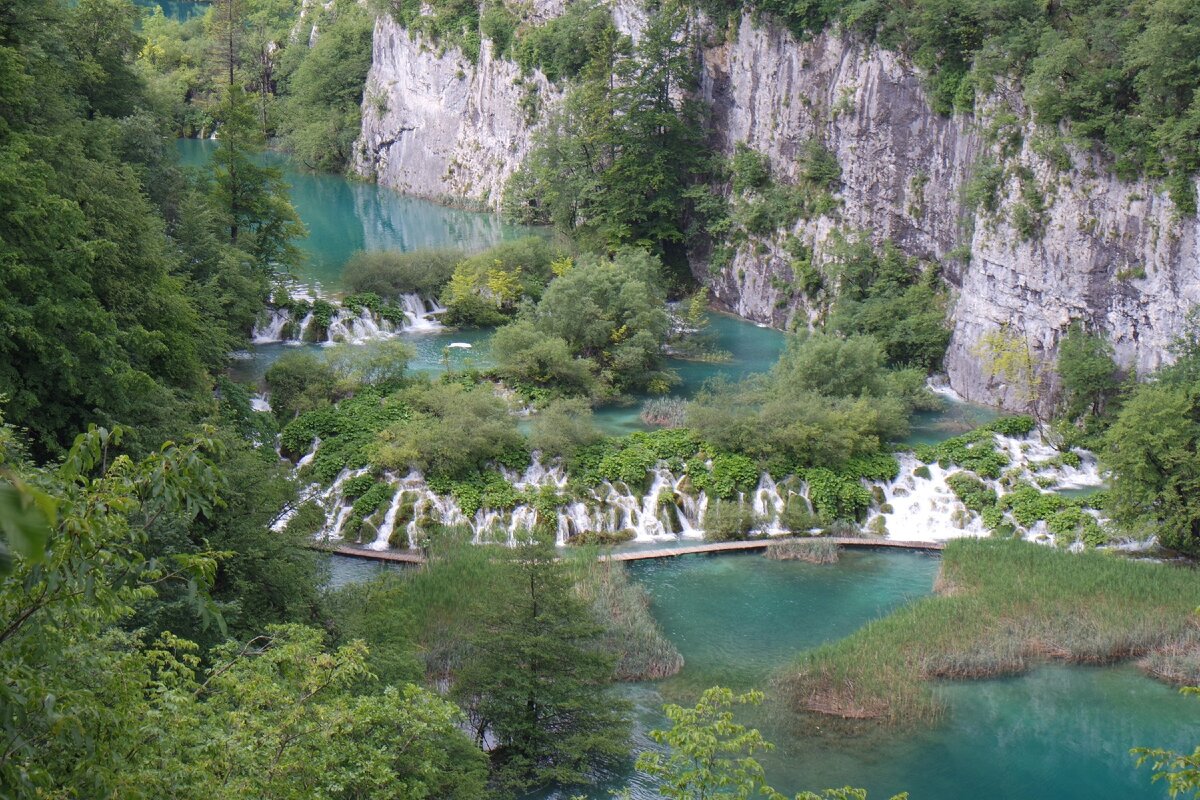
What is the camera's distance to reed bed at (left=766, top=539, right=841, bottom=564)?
20.1 m

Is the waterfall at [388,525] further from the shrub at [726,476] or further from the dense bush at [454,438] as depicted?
the shrub at [726,476]

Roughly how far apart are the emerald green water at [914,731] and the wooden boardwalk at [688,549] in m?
1.10

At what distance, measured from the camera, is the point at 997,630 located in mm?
16453

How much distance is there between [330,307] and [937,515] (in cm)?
1805

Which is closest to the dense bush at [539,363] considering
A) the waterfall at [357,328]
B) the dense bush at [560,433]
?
the dense bush at [560,433]

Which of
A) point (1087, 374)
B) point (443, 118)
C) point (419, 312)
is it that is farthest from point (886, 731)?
point (443, 118)

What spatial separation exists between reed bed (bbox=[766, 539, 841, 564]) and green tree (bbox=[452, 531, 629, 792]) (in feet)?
24.9

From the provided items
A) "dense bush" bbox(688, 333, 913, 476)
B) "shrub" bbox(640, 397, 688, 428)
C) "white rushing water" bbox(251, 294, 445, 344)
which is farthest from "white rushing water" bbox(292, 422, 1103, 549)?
"white rushing water" bbox(251, 294, 445, 344)

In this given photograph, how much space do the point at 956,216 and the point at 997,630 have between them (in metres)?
16.1

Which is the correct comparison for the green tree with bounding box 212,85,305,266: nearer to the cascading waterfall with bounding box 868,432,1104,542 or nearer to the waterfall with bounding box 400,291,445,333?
the waterfall with bounding box 400,291,445,333

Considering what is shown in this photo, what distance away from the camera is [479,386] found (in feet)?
80.4

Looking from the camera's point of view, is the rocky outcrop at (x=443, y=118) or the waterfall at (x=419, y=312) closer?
the waterfall at (x=419, y=312)

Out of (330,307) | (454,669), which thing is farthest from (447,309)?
(454,669)

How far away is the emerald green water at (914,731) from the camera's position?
1328 centimetres
